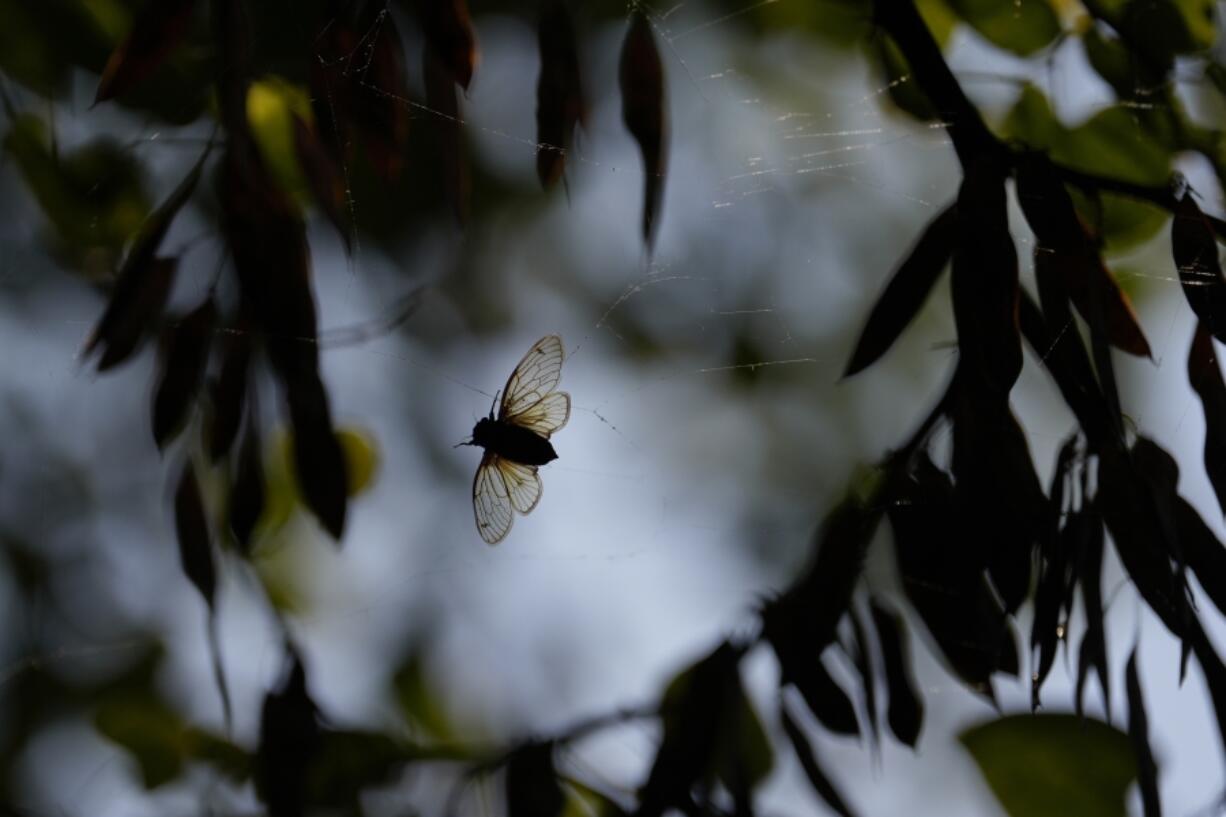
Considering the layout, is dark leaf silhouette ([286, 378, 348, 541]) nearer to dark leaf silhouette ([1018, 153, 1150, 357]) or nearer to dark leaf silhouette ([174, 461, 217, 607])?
dark leaf silhouette ([174, 461, 217, 607])

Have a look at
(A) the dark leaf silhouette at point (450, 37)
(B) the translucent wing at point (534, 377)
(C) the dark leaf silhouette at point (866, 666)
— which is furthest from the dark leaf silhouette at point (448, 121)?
(C) the dark leaf silhouette at point (866, 666)

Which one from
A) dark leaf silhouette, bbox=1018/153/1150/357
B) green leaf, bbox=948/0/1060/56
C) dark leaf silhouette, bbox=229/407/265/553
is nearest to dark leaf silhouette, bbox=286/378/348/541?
dark leaf silhouette, bbox=229/407/265/553

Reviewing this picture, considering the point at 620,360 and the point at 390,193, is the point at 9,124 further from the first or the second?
the point at 620,360

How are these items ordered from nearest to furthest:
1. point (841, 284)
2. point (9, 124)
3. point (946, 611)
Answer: point (946, 611), point (9, 124), point (841, 284)

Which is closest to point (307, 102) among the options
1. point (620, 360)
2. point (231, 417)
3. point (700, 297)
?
point (231, 417)

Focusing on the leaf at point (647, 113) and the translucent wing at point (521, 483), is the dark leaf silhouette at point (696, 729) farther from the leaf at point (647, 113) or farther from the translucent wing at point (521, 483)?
the leaf at point (647, 113)

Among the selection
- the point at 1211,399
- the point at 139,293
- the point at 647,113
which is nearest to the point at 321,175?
the point at 139,293
